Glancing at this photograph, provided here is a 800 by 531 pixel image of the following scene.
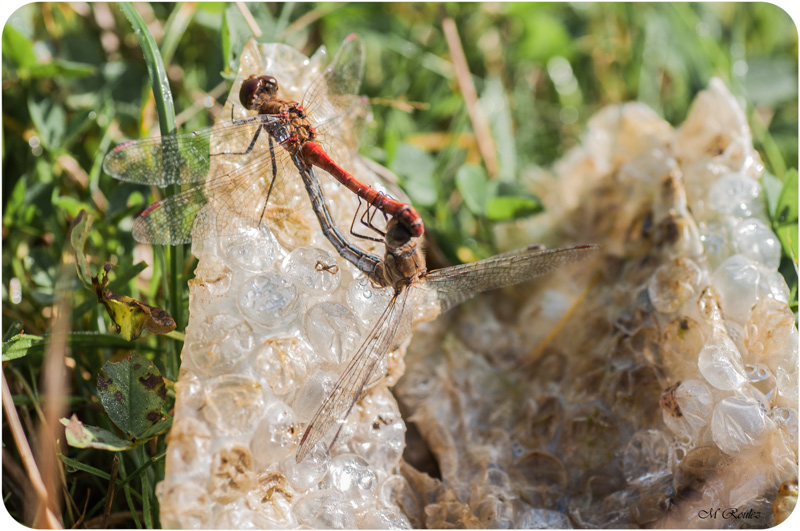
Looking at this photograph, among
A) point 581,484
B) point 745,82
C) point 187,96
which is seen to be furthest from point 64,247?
point 745,82

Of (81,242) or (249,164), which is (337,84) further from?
(81,242)

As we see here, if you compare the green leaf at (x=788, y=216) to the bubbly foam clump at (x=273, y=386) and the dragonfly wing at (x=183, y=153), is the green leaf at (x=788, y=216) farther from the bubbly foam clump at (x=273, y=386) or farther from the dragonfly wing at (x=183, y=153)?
the dragonfly wing at (x=183, y=153)

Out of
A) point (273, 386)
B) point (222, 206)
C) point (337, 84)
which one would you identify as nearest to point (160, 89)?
point (222, 206)

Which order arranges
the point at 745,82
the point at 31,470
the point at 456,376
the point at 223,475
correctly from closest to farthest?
the point at 223,475, the point at 31,470, the point at 456,376, the point at 745,82

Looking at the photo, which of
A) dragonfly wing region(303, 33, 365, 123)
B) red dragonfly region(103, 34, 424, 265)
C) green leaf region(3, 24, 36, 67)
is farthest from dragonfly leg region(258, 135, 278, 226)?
green leaf region(3, 24, 36, 67)

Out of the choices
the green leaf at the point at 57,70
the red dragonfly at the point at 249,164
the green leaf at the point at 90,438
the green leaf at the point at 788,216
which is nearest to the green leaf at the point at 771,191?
the green leaf at the point at 788,216

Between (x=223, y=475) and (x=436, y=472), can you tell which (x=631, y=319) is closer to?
(x=436, y=472)

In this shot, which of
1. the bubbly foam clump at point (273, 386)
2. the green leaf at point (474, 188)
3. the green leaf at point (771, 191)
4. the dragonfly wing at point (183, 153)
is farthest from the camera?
the green leaf at point (474, 188)
